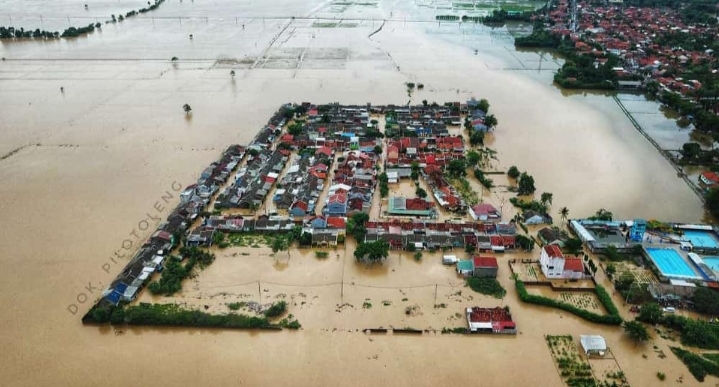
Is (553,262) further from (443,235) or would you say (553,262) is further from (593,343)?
(443,235)

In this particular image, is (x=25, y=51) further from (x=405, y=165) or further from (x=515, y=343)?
(x=515, y=343)

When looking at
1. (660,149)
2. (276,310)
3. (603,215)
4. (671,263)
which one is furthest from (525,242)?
(660,149)

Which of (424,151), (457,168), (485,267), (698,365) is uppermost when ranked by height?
(457,168)

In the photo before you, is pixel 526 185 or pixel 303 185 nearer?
pixel 526 185

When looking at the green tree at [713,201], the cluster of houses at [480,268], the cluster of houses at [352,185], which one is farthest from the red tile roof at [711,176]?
the cluster of houses at [352,185]

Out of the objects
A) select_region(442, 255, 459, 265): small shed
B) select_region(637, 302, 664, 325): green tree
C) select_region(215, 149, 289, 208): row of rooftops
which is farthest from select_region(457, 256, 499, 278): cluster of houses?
select_region(215, 149, 289, 208): row of rooftops

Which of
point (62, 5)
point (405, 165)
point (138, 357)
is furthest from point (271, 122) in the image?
point (62, 5)
